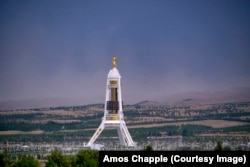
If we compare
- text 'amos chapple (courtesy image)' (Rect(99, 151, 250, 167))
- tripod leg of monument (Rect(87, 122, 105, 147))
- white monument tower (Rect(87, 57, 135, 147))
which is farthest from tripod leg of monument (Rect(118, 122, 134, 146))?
text 'amos chapple (courtesy image)' (Rect(99, 151, 250, 167))

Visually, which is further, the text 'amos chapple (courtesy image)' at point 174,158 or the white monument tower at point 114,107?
the white monument tower at point 114,107

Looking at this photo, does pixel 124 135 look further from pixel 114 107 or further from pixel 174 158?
pixel 174 158

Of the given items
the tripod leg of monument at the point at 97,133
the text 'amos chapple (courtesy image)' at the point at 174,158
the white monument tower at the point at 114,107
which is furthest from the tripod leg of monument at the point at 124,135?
the text 'amos chapple (courtesy image)' at the point at 174,158

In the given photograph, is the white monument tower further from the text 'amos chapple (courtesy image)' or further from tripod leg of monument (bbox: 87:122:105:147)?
the text 'amos chapple (courtesy image)'

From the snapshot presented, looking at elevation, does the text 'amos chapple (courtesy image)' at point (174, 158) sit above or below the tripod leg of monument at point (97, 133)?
below

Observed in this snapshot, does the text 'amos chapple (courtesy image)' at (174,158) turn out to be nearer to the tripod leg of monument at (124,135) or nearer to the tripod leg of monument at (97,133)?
the tripod leg of monument at (124,135)

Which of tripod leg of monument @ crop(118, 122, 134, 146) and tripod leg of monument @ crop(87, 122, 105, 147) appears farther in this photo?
tripod leg of monument @ crop(87, 122, 105, 147)

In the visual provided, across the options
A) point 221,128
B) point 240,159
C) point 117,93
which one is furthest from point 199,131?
point 240,159
